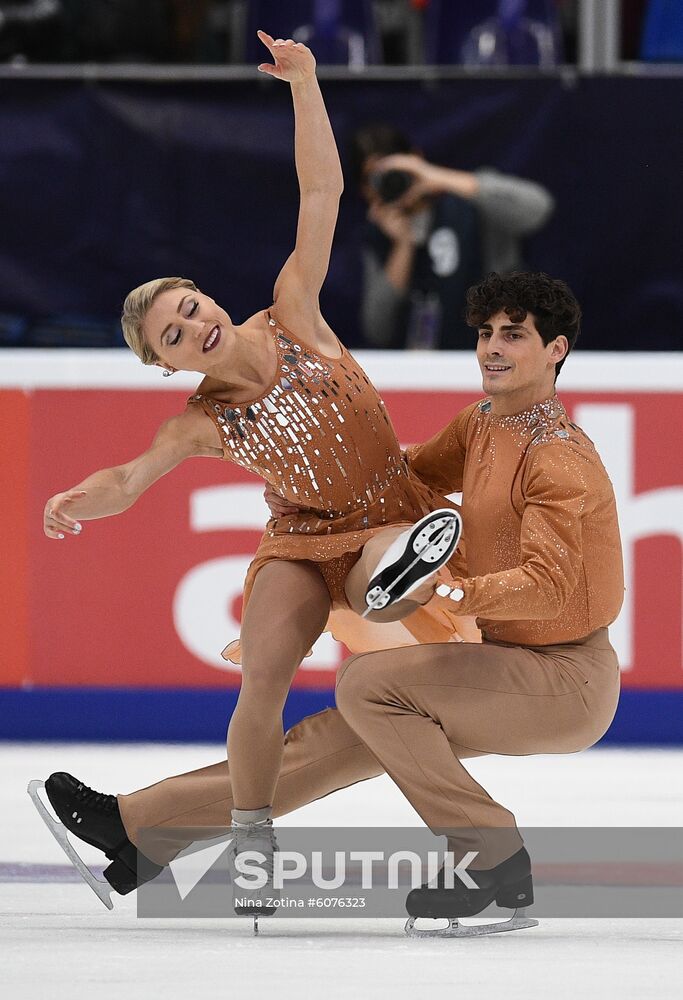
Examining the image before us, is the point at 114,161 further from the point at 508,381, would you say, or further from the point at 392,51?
the point at 508,381

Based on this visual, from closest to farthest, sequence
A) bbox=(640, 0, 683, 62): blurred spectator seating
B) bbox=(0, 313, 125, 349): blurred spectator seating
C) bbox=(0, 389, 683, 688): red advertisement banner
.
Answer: bbox=(0, 389, 683, 688): red advertisement banner
bbox=(0, 313, 125, 349): blurred spectator seating
bbox=(640, 0, 683, 62): blurred spectator seating

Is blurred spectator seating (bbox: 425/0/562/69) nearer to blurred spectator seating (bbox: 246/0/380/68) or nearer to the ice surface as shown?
blurred spectator seating (bbox: 246/0/380/68)

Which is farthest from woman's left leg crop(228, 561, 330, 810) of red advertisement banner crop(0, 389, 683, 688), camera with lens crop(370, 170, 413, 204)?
camera with lens crop(370, 170, 413, 204)

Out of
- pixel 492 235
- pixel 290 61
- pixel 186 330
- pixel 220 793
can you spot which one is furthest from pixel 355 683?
pixel 492 235

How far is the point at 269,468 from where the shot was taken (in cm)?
291

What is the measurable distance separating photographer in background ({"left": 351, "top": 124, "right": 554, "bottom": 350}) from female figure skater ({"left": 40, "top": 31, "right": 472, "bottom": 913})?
2.11 metres

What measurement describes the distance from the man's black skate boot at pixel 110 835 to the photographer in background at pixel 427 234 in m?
2.50

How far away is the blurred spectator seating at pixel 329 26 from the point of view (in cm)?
554

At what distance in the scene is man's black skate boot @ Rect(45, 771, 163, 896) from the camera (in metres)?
2.90

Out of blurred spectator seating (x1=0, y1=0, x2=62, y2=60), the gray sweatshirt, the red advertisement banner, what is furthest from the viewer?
blurred spectator seating (x1=0, y1=0, x2=62, y2=60)

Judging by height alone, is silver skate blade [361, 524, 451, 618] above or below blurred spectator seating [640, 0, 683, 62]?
below

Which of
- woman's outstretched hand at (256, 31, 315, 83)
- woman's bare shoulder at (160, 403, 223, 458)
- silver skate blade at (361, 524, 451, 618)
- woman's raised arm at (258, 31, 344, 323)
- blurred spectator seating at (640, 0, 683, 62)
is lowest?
silver skate blade at (361, 524, 451, 618)

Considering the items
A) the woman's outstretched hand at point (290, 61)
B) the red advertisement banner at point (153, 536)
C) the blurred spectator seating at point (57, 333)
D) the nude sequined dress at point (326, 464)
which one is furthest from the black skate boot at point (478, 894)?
the blurred spectator seating at point (57, 333)

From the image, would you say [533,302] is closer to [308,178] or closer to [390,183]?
[308,178]
